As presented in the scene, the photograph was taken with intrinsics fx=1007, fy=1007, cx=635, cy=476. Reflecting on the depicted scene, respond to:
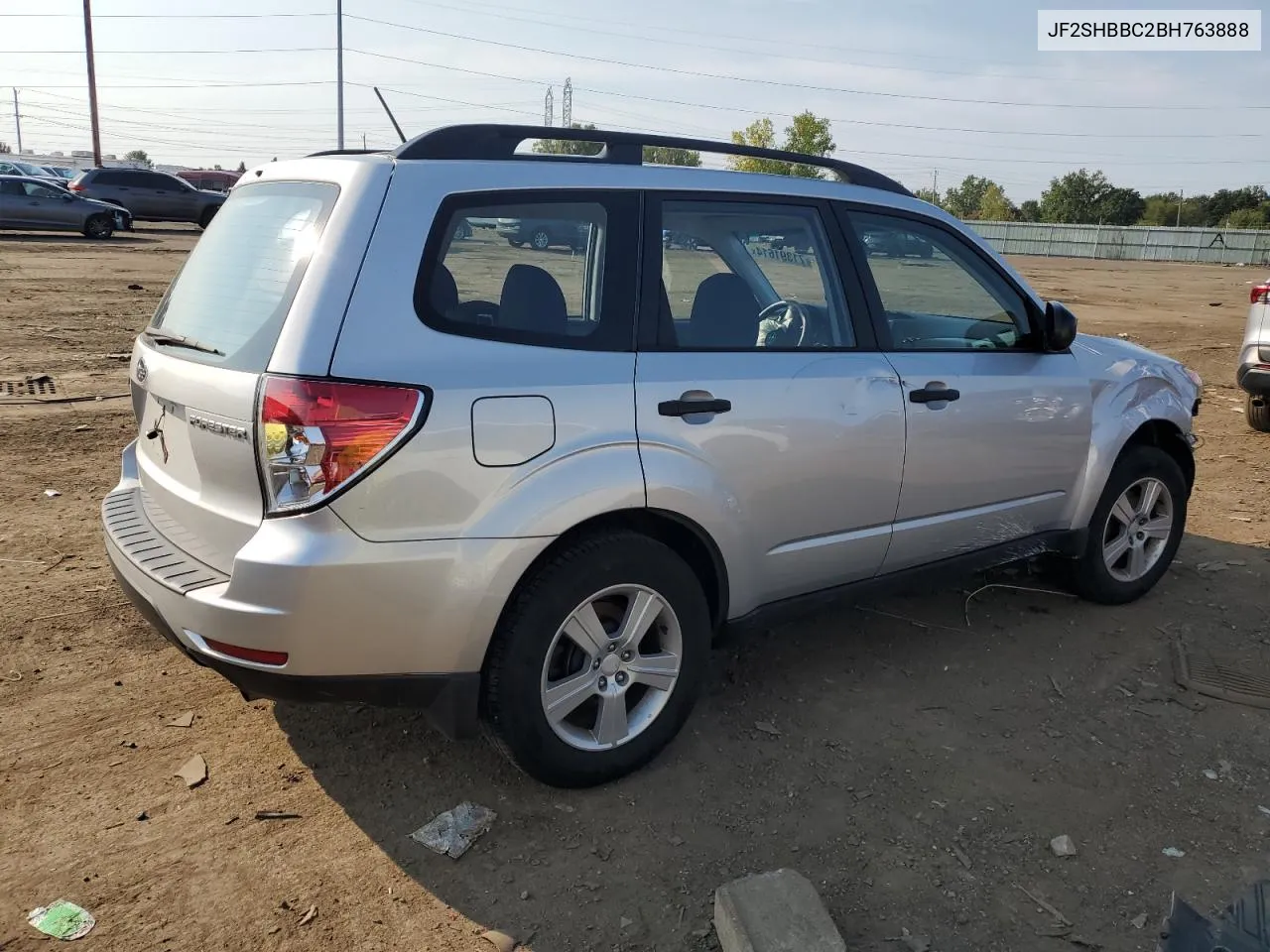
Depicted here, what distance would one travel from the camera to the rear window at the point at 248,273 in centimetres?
275

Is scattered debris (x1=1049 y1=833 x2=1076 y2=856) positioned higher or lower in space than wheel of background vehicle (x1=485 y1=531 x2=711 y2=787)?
lower

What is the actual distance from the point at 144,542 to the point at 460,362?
47.9 inches

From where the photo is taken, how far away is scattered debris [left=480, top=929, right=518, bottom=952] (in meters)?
2.56

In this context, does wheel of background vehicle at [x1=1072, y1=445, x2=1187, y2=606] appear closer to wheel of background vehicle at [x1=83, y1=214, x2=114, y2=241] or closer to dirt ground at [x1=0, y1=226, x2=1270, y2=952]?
dirt ground at [x1=0, y1=226, x2=1270, y2=952]

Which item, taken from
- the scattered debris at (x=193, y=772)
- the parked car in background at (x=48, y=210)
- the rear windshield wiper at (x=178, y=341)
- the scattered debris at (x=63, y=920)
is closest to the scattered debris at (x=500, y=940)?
the scattered debris at (x=63, y=920)

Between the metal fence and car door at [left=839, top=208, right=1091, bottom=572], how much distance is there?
175 ft

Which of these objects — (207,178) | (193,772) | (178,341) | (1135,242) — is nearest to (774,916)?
(193,772)

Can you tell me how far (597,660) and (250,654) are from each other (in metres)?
1.01

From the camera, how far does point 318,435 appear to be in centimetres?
254

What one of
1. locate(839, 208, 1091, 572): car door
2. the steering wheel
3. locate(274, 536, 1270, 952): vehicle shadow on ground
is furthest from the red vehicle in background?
locate(274, 536, 1270, 952): vehicle shadow on ground

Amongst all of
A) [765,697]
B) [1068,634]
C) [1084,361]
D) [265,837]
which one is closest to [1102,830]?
[765,697]

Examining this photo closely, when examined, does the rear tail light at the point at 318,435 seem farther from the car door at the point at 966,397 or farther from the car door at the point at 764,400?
the car door at the point at 966,397

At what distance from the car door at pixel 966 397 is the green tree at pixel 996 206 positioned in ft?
332

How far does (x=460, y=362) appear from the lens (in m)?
2.74
